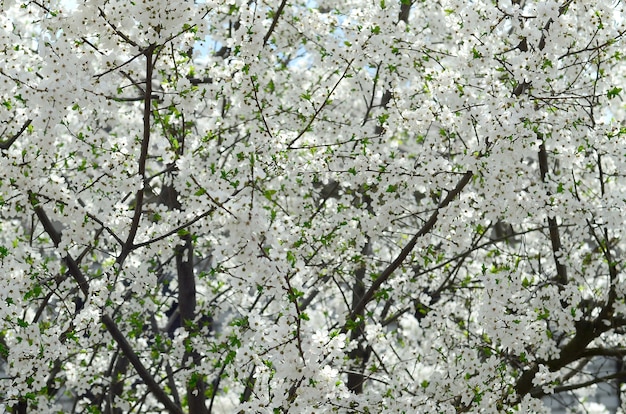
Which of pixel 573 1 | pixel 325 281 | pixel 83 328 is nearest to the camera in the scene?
pixel 83 328

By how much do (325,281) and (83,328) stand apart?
9.34ft

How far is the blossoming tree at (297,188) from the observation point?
482 centimetres

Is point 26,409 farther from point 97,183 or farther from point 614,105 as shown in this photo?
point 614,105

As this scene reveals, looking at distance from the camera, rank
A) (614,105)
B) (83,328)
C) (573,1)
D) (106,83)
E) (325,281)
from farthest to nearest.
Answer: (614,105)
(325,281)
(573,1)
(83,328)
(106,83)

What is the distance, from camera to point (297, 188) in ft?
23.2

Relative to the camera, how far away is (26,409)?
601 cm

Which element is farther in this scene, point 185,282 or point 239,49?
point 185,282

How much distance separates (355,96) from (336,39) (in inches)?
69.4

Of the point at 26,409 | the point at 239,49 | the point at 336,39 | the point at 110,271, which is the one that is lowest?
the point at 26,409

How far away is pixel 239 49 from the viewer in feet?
19.6

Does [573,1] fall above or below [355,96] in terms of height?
below

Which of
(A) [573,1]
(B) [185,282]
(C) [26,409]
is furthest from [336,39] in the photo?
(C) [26,409]

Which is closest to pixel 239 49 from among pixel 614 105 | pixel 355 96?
pixel 355 96

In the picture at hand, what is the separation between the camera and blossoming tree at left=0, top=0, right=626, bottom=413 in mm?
4820
